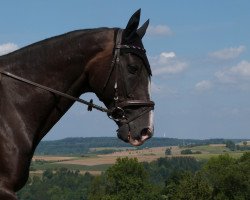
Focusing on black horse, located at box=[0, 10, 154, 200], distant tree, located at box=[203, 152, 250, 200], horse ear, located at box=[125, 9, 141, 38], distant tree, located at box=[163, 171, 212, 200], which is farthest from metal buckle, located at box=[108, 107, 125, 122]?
distant tree, located at box=[203, 152, 250, 200]

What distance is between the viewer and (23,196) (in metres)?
149

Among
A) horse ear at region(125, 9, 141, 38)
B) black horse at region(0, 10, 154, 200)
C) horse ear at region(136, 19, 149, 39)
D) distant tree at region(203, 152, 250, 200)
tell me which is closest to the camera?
black horse at region(0, 10, 154, 200)

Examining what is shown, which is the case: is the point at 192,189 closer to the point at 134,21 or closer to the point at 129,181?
the point at 129,181

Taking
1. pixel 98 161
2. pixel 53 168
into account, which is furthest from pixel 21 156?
pixel 53 168

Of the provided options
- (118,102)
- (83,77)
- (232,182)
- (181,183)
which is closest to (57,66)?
(83,77)

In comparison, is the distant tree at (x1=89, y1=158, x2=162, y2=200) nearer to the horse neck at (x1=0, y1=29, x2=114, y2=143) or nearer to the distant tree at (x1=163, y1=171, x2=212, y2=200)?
the distant tree at (x1=163, y1=171, x2=212, y2=200)

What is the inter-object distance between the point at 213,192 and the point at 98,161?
74832 mm

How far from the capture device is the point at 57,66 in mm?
6695

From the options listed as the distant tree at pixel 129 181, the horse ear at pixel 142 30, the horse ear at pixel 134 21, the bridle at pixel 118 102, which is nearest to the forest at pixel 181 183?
the distant tree at pixel 129 181

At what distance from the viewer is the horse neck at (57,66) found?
658cm

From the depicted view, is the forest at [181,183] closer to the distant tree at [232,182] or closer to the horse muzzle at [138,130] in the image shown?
the distant tree at [232,182]

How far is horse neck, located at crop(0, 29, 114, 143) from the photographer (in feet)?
21.6

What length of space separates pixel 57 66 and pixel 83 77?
11.7 inches

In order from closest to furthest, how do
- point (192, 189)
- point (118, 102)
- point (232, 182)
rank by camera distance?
point (118, 102), point (192, 189), point (232, 182)
